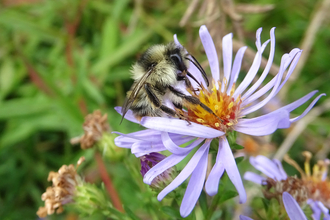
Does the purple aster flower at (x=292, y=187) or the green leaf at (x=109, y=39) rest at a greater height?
the green leaf at (x=109, y=39)

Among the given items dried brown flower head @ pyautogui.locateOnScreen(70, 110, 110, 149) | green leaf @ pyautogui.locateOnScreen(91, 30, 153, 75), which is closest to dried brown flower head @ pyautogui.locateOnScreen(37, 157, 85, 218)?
dried brown flower head @ pyautogui.locateOnScreen(70, 110, 110, 149)

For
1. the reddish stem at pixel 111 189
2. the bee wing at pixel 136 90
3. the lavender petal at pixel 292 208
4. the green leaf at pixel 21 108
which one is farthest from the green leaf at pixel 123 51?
the lavender petal at pixel 292 208

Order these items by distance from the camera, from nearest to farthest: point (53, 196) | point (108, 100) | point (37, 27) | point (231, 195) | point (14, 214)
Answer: point (231, 195), point (53, 196), point (14, 214), point (37, 27), point (108, 100)

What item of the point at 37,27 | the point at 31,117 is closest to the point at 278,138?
the point at 31,117

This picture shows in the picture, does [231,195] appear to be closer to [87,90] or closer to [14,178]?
[87,90]

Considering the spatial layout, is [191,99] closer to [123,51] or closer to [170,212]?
[170,212]

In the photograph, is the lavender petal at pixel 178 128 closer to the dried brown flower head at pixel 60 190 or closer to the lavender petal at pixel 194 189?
the lavender petal at pixel 194 189
